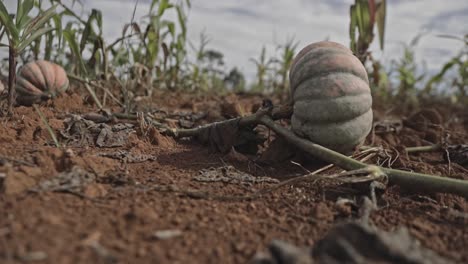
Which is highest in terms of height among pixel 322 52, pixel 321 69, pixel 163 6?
pixel 163 6

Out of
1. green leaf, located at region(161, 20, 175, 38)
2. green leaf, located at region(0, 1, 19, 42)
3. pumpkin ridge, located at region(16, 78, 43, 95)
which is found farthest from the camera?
green leaf, located at region(161, 20, 175, 38)

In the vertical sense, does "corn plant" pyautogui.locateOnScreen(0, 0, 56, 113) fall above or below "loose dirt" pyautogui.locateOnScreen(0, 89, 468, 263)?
above

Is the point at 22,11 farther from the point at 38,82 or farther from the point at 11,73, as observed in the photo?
the point at 38,82

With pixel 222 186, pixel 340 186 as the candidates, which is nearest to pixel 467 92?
pixel 340 186

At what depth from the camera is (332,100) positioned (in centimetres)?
230

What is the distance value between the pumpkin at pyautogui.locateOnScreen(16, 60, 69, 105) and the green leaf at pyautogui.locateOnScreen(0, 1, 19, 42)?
3.20ft

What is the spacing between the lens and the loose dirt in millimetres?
1262

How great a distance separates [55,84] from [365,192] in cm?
307

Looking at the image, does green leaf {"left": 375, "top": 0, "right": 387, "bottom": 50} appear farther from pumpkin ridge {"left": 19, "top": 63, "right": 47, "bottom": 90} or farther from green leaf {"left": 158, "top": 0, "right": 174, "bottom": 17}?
pumpkin ridge {"left": 19, "top": 63, "right": 47, "bottom": 90}

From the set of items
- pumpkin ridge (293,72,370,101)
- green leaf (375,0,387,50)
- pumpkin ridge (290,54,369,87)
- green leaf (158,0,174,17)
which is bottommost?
pumpkin ridge (293,72,370,101)

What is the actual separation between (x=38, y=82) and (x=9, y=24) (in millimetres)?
1124

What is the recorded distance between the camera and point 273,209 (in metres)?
1.80

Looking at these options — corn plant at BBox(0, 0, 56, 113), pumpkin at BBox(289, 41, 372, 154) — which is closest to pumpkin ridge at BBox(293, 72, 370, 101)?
pumpkin at BBox(289, 41, 372, 154)

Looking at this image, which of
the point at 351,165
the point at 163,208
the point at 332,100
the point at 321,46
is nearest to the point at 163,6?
the point at 321,46
